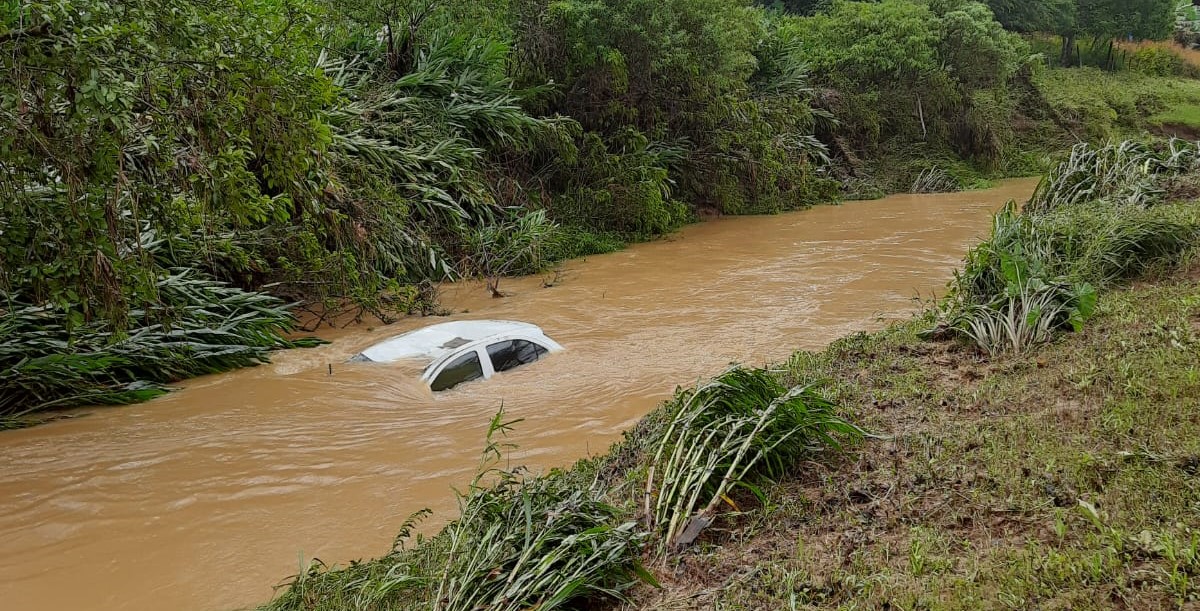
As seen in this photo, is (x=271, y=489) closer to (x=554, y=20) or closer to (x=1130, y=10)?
(x=554, y=20)

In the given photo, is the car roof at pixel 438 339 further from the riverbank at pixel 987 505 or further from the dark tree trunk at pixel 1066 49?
the dark tree trunk at pixel 1066 49

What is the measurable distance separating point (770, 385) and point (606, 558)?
6.07 ft

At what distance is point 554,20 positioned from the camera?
1733 cm

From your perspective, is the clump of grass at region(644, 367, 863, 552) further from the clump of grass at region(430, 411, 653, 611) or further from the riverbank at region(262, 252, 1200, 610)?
the clump of grass at region(430, 411, 653, 611)

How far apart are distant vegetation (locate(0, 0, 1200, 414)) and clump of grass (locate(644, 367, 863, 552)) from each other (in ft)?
11.8

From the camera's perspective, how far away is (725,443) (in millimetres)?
4121

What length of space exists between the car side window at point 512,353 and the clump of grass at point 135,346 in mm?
2884

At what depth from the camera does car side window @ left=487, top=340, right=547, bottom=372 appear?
8.48m

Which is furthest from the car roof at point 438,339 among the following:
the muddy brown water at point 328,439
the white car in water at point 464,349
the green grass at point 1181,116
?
the green grass at point 1181,116

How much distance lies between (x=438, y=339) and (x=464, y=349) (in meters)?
0.83

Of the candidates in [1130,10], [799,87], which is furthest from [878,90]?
[1130,10]

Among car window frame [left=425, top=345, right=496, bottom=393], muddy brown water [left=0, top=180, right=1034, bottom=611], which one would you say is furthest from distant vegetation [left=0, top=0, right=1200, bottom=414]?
car window frame [left=425, top=345, right=496, bottom=393]

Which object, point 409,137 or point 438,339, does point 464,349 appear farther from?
point 409,137

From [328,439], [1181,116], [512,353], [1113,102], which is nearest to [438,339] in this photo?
[512,353]
